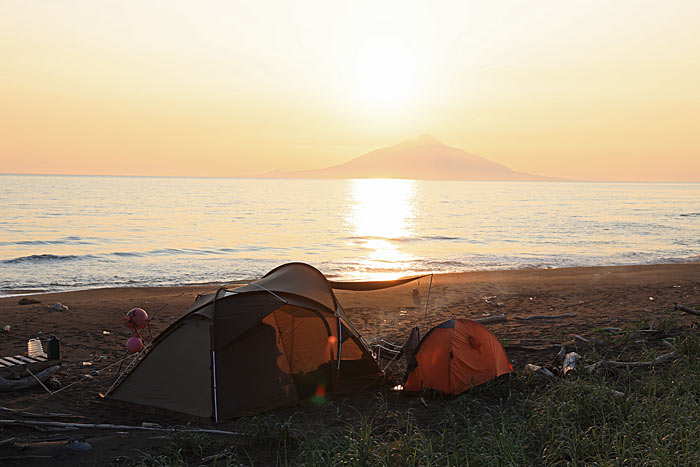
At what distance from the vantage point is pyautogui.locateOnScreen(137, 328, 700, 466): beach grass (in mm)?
5148

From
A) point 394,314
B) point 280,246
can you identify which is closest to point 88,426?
point 394,314

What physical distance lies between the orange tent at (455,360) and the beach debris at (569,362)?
2.60ft

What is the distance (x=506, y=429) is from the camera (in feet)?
19.6

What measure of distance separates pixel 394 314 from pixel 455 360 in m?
7.03

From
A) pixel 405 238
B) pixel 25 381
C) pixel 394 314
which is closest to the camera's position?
pixel 25 381

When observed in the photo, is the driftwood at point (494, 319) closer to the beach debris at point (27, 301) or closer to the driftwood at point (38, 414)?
the driftwood at point (38, 414)

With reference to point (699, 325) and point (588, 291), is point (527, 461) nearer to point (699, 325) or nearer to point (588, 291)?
point (699, 325)

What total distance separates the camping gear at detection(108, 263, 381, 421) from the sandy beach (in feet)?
1.62

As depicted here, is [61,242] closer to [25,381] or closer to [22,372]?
[22,372]

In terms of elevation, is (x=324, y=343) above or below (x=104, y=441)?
above

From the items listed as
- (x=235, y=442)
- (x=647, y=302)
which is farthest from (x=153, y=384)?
(x=647, y=302)

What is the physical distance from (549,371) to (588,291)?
10549 mm

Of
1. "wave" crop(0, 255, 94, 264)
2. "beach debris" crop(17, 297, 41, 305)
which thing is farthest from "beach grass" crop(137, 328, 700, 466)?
"wave" crop(0, 255, 94, 264)

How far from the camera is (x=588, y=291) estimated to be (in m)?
17.7
